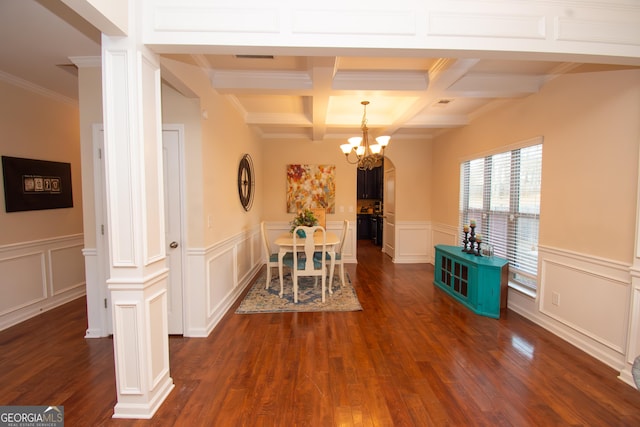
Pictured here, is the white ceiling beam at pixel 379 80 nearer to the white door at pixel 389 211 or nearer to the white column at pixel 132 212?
the white column at pixel 132 212

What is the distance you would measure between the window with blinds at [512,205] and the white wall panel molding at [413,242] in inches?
59.4

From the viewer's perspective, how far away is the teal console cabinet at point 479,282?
3305 mm

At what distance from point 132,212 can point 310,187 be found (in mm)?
4311

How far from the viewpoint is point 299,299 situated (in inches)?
149

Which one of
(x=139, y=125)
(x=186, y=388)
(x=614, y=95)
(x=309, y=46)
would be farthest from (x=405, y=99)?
(x=186, y=388)

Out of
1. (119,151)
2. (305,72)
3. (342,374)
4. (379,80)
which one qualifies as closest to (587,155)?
(379,80)

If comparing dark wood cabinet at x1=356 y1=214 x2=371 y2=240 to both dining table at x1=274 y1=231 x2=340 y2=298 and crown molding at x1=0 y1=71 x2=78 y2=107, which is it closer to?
dining table at x1=274 y1=231 x2=340 y2=298

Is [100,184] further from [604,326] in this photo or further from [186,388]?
[604,326]

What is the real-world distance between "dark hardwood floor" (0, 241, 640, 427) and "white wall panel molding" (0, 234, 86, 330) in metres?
0.21

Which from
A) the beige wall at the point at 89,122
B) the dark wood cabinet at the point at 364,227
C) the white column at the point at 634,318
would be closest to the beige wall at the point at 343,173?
the dark wood cabinet at the point at 364,227

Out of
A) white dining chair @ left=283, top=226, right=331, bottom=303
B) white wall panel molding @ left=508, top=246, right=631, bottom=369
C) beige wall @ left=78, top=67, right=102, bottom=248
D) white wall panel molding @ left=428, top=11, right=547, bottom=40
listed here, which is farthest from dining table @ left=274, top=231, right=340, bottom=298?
white wall panel molding @ left=428, top=11, right=547, bottom=40

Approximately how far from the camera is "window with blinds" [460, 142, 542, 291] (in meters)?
3.27

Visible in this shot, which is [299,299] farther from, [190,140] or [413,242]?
[413,242]

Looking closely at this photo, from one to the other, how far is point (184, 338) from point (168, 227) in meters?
1.15
